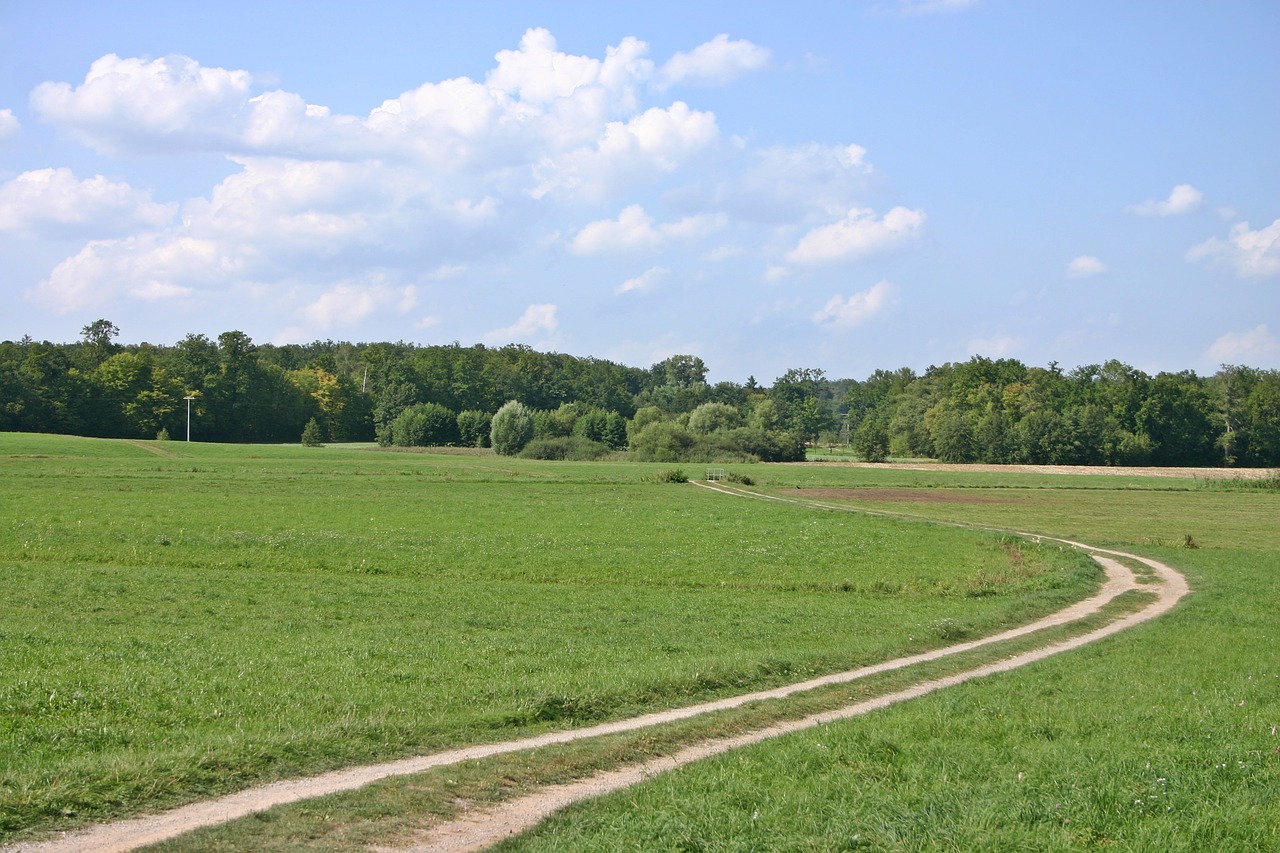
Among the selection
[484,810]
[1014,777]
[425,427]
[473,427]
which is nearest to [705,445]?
[473,427]

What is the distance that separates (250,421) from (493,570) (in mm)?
134374

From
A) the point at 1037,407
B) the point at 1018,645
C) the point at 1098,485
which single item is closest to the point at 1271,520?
the point at 1098,485

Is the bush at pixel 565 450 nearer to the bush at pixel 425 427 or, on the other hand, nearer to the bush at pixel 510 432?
the bush at pixel 510 432

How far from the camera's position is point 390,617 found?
21703 mm

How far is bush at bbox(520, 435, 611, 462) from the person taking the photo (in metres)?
132

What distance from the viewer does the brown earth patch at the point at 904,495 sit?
72.9 m

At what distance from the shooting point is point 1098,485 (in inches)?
3745

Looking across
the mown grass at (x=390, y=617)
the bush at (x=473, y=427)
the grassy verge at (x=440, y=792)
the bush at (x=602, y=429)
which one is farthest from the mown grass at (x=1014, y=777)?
the bush at (x=473, y=427)

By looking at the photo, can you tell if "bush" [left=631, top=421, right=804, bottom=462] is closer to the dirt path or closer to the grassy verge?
the dirt path

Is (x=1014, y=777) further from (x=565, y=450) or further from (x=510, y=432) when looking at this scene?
(x=510, y=432)

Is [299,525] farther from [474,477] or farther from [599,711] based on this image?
[474,477]

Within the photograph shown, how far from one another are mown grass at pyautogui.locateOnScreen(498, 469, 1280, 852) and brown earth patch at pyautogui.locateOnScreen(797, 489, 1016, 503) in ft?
183

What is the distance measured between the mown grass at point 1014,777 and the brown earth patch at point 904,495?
5589cm

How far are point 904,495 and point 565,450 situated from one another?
6238cm
